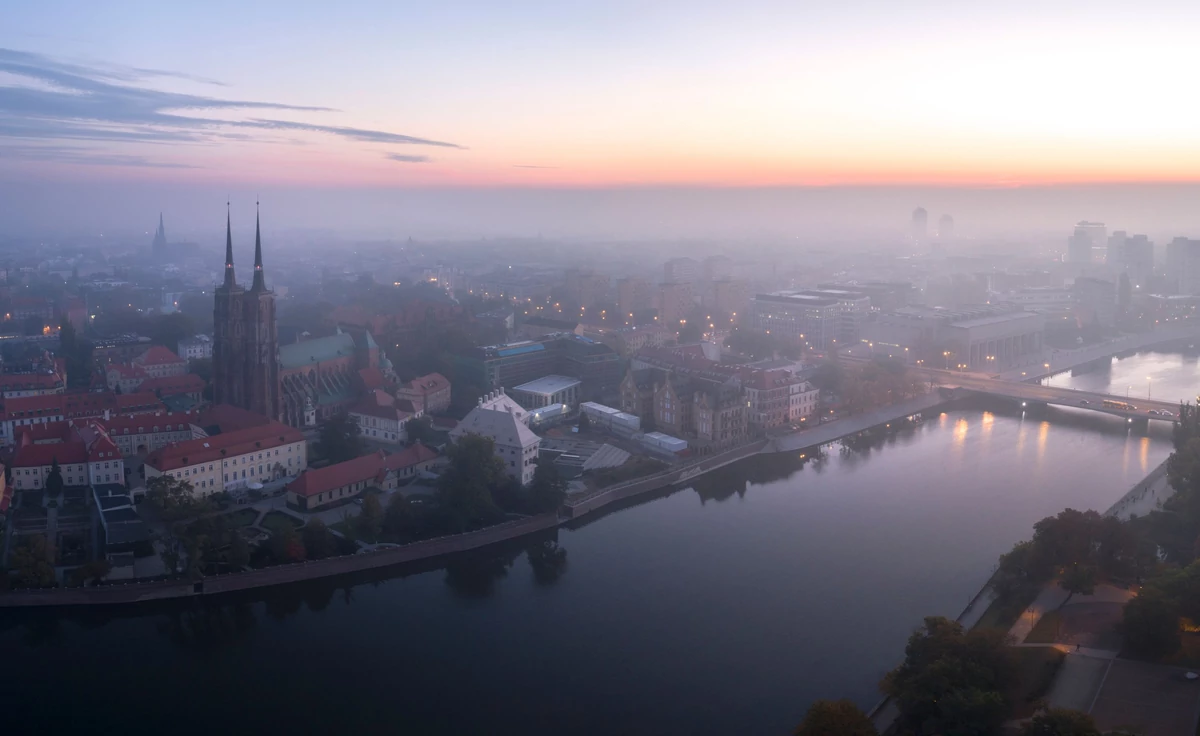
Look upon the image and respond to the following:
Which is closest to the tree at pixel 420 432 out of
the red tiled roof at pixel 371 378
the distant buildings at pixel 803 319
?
Answer: the red tiled roof at pixel 371 378

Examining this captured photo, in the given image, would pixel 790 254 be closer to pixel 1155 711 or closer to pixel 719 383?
pixel 719 383

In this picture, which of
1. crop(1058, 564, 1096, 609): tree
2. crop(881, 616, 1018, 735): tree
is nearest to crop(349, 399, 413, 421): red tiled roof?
crop(881, 616, 1018, 735): tree

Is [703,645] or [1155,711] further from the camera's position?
[703,645]

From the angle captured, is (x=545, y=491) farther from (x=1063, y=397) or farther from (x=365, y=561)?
(x=1063, y=397)

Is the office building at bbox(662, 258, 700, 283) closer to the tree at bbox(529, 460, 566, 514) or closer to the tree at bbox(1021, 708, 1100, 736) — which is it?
the tree at bbox(529, 460, 566, 514)

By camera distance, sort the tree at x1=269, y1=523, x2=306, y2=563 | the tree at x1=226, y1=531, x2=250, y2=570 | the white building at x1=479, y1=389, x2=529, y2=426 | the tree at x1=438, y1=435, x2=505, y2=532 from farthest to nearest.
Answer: the white building at x1=479, y1=389, x2=529, y2=426, the tree at x1=438, y1=435, x2=505, y2=532, the tree at x1=269, y1=523, x2=306, y2=563, the tree at x1=226, y1=531, x2=250, y2=570

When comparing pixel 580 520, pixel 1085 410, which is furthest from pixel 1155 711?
pixel 1085 410

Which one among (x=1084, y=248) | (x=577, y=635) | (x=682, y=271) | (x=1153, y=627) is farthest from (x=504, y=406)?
(x=1084, y=248)
